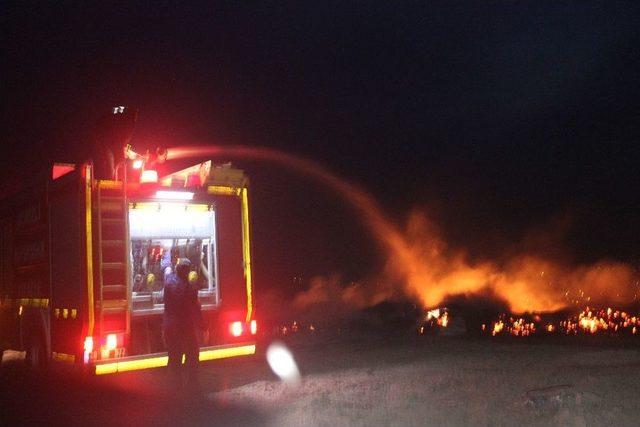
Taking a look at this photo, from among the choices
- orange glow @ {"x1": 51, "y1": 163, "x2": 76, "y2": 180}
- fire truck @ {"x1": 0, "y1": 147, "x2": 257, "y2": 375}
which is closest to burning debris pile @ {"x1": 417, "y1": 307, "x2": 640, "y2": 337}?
fire truck @ {"x1": 0, "y1": 147, "x2": 257, "y2": 375}

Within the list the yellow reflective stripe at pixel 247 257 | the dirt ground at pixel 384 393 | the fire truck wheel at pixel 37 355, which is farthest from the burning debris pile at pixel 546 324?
the fire truck wheel at pixel 37 355

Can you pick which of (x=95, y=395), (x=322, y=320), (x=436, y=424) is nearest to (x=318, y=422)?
(x=436, y=424)

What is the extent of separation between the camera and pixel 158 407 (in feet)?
27.9

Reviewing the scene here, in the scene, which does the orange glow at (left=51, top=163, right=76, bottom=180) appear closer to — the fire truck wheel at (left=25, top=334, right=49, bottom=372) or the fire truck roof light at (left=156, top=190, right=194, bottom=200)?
the fire truck roof light at (left=156, top=190, right=194, bottom=200)

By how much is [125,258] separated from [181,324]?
1.14 meters

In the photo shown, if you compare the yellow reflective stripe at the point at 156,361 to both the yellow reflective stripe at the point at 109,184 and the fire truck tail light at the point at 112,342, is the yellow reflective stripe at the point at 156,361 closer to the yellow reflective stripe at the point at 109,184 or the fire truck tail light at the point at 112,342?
the fire truck tail light at the point at 112,342

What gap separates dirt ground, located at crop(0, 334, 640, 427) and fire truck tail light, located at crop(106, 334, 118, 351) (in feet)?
1.57

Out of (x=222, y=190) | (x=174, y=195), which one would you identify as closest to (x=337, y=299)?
(x=222, y=190)

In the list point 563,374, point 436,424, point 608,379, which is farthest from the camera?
point 563,374

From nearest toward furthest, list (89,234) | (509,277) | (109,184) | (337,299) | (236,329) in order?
(89,234) < (109,184) < (236,329) < (337,299) < (509,277)

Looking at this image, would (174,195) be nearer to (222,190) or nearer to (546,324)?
(222,190)

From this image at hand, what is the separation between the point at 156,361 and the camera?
8.83m

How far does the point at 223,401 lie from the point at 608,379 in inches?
188

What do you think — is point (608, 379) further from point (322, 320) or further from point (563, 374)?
point (322, 320)
